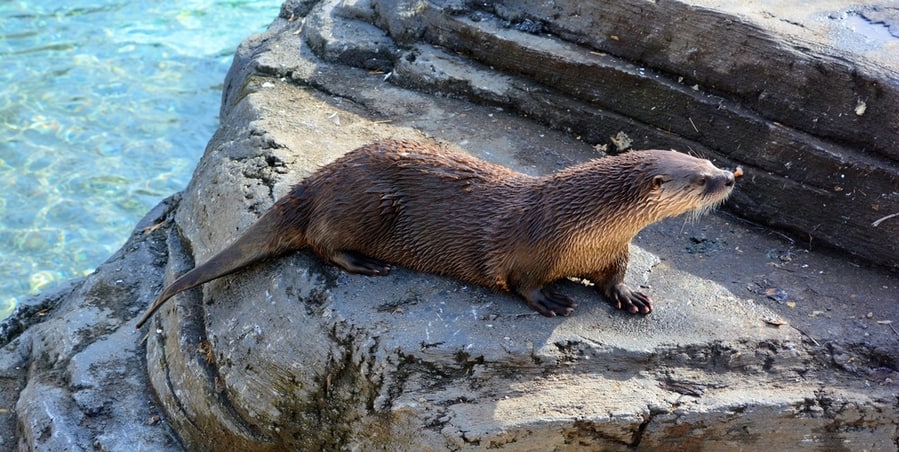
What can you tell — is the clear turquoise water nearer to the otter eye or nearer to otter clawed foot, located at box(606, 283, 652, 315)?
otter clawed foot, located at box(606, 283, 652, 315)

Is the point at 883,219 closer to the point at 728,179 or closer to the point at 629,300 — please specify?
the point at 728,179

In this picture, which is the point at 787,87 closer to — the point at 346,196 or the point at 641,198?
the point at 641,198

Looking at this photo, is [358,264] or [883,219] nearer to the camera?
[358,264]

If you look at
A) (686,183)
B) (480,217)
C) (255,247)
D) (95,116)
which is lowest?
(95,116)

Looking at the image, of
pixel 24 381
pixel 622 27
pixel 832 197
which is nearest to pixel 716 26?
pixel 622 27

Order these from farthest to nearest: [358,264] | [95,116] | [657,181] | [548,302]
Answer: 1. [95,116]
2. [358,264]
3. [548,302]
4. [657,181]

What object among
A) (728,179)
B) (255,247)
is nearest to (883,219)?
(728,179)

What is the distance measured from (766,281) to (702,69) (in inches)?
37.4

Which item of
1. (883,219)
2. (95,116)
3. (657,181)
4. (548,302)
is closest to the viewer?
(657,181)

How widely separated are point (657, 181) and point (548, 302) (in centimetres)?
52

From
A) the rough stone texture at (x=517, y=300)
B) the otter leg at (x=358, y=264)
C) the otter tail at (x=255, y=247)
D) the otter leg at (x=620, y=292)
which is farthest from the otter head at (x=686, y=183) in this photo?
the otter tail at (x=255, y=247)

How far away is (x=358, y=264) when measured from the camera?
2949 mm

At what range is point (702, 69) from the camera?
3.58 m

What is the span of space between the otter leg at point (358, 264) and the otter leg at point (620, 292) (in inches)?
27.1
